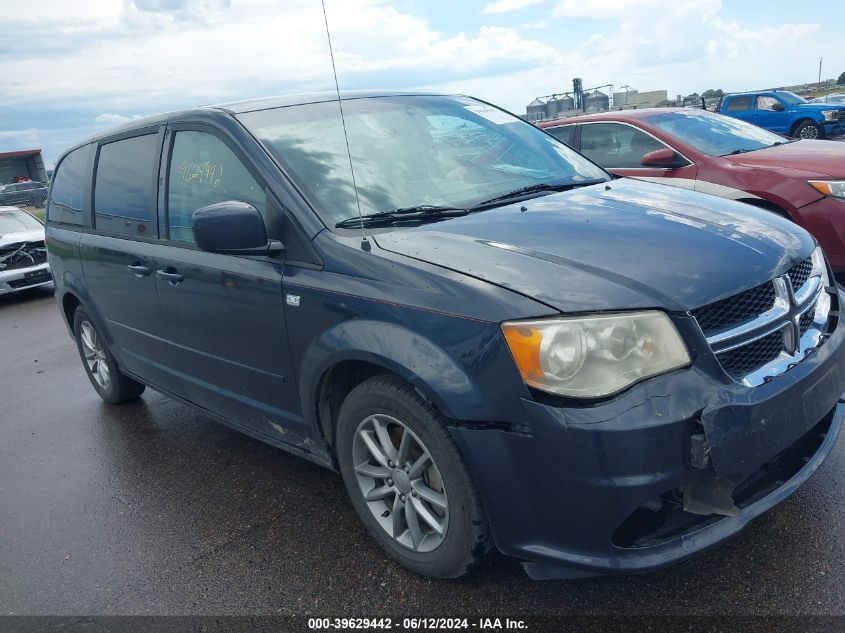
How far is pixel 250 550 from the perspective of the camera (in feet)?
10.6

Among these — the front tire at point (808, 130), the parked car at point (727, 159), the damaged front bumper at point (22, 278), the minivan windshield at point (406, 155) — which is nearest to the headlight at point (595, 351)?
the minivan windshield at point (406, 155)

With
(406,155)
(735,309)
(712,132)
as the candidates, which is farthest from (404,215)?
(712,132)

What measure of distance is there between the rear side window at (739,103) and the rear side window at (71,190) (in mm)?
19033

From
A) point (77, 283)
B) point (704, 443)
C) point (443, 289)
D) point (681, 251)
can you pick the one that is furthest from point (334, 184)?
point (77, 283)

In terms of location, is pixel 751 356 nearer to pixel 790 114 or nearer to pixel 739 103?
pixel 790 114

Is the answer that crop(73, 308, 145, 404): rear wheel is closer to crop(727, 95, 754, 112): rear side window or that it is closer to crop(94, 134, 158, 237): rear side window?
crop(94, 134, 158, 237): rear side window

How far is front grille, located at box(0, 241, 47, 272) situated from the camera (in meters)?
10.8

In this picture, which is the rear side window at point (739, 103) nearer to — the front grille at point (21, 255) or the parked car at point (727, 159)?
the parked car at point (727, 159)

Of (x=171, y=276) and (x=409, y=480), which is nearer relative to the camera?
(x=409, y=480)

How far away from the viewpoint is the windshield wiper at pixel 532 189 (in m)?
3.36

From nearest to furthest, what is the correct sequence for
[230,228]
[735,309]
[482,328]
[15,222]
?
[482,328]
[735,309]
[230,228]
[15,222]

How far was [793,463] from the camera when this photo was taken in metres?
2.65

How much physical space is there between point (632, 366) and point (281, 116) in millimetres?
2115

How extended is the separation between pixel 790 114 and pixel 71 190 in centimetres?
1939
